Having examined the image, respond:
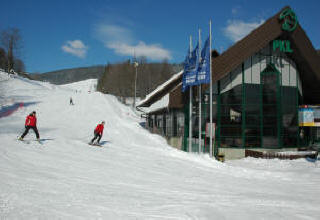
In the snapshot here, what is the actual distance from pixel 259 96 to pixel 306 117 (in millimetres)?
3701

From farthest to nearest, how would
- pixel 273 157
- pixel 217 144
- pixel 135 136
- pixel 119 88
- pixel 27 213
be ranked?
pixel 119 88
pixel 135 136
pixel 217 144
pixel 273 157
pixel 27 213

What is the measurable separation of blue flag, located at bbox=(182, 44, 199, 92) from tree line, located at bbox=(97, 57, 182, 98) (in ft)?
191

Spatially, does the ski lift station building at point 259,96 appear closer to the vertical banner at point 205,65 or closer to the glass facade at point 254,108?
the glass facade at point 254,108

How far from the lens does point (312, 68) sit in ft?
59.7

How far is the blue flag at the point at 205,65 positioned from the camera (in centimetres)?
1404

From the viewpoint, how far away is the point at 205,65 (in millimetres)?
14133

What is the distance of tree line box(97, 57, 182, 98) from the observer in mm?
74875

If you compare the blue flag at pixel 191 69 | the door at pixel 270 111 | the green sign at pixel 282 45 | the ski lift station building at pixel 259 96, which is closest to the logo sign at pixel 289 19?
the ski lift station building at pixel 259 96

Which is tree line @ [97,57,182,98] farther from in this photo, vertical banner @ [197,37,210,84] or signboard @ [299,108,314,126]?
vertical banner @ [197,37,210,84]

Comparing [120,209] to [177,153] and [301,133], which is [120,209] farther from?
[301,133]

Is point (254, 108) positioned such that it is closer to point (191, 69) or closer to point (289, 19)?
point (191, 69)

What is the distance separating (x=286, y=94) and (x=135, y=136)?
12.3 metres

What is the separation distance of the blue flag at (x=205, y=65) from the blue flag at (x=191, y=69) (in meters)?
0.38

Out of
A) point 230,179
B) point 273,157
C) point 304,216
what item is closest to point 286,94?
point 273,157
